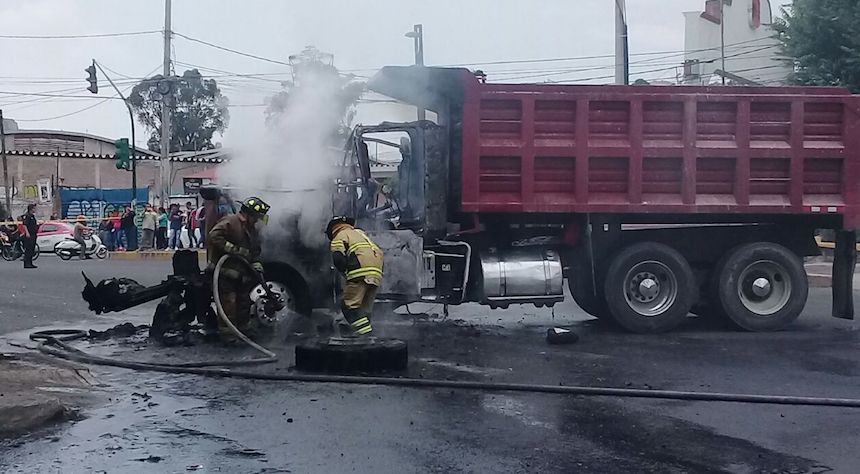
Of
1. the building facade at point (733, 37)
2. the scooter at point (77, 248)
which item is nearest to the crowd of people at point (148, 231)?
the scooter at point (77, 248)

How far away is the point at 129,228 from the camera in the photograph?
2959cm

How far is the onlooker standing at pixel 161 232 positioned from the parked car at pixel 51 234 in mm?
3321

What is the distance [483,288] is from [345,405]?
12.9ft

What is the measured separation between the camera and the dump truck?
35.5 feet

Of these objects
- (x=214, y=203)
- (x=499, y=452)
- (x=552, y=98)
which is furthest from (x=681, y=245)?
(x=499, y=452)

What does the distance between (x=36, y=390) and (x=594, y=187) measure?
19.5 feet

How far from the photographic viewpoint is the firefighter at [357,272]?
9.48 metres

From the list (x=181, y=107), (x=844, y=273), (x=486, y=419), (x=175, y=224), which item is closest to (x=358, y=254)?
(x=486, y=419)

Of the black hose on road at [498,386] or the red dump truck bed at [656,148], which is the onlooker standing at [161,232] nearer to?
the red dump truck bed at [656,148]

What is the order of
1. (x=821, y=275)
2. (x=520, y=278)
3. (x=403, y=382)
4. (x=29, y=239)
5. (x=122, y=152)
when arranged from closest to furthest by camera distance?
(x=403, y=382), (x=520, y=278), (x=821, y=275), (x=29, y=239), (x=122, y=152)

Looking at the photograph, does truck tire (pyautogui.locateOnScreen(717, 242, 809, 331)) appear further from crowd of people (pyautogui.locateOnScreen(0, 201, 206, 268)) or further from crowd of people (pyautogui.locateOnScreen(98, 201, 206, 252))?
crowd of people (pyautogui.locateOnScreen(98, 201, 206, 252))

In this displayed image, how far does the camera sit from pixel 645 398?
7535mm

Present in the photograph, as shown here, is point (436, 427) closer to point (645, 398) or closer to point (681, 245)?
point (645, 398)

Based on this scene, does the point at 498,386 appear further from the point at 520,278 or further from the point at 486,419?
the point at 520,278
